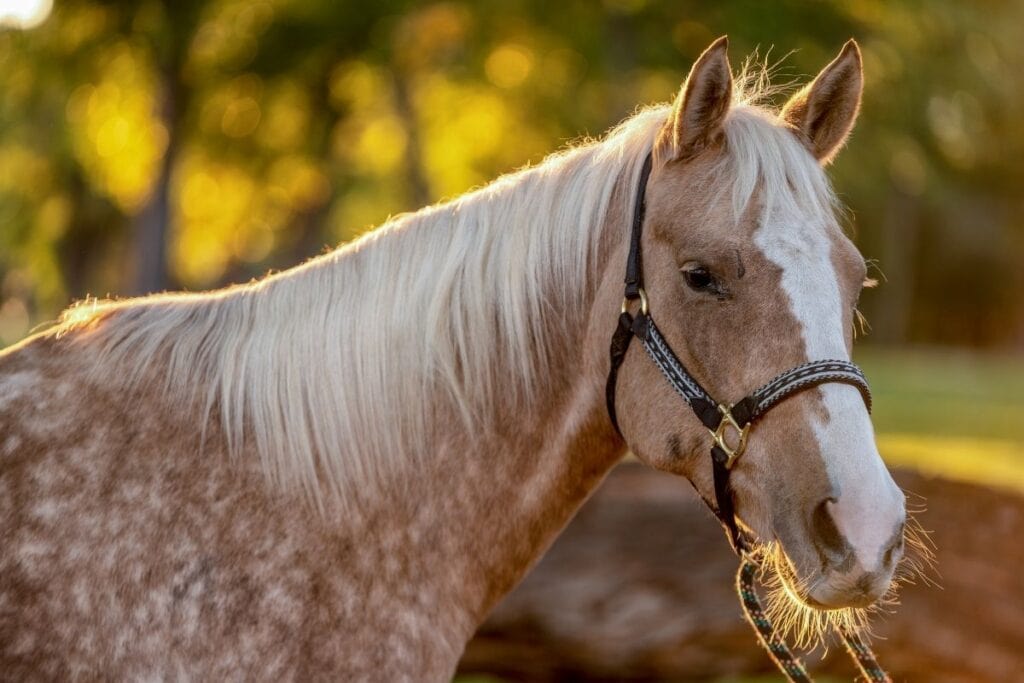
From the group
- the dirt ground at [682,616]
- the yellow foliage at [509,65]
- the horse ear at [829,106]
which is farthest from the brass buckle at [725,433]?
the yellow foliage at [509,65]

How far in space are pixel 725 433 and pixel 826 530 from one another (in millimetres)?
335

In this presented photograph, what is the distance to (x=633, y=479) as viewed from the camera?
7031mm

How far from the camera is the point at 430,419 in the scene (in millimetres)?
2844

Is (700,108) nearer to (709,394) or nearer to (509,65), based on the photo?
(709,394)

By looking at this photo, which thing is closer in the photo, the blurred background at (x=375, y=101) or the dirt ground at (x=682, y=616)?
the dirt ground at (x=682, y=616)

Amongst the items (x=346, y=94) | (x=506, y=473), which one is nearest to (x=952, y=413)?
(x=346, y=94)

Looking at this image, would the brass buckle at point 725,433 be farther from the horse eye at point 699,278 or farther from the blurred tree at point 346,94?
the blurred tree at point 346,94

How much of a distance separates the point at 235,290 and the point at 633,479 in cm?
441

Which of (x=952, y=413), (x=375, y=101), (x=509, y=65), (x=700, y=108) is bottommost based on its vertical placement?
(x=952, y=413)

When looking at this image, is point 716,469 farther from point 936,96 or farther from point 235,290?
point 936,96

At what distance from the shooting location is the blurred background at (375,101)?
1410 centimetres

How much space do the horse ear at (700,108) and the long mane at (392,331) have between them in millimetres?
73

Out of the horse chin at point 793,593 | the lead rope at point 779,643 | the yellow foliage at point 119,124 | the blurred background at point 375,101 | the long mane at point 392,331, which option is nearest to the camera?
the horse chin at point 793,593

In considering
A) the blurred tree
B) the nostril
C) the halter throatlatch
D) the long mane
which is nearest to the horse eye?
the halter throatlatch
